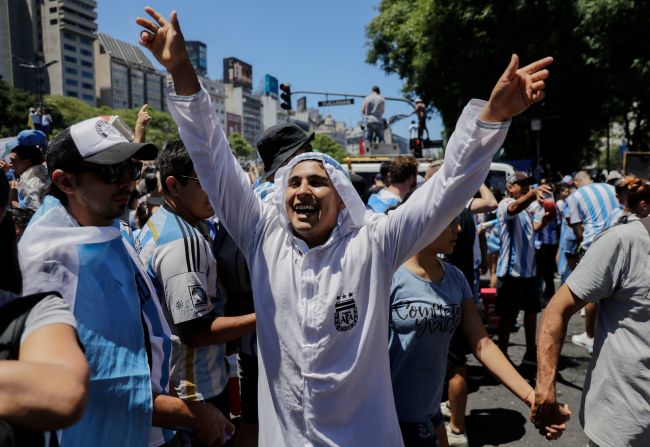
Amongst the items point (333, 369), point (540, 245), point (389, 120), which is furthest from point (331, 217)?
point (389, 120)

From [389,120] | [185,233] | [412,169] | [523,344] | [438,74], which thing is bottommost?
[523,344]

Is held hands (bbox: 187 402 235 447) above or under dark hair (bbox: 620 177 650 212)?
under

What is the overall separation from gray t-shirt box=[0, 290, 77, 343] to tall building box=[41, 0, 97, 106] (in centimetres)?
12254

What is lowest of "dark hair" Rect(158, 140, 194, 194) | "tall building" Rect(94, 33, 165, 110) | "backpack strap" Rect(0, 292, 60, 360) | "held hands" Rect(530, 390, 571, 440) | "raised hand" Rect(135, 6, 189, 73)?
"held hands" Rect(530, 390, 571, 440)

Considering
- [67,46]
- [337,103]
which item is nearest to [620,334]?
[337,103]

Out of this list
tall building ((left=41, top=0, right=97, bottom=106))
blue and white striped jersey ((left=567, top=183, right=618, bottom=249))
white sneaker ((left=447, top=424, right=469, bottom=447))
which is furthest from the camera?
tall building ((left=41, top=0, right=97, bottom=106))

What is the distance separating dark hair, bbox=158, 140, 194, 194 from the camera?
8.61 feet

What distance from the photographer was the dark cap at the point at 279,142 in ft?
11.5

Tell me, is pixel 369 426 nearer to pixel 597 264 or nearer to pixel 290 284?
pixel 290 284

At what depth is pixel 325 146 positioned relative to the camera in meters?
121

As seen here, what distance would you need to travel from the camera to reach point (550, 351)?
2527mm

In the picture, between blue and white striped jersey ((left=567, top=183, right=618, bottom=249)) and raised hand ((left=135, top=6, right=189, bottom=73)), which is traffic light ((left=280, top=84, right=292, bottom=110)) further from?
raised hand ((left=135, top=6, right=189, bottom=73))

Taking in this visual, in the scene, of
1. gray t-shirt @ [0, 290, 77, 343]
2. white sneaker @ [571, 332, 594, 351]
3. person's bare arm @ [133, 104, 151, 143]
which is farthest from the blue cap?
white sneaker @ [571, 332, 594, 351]

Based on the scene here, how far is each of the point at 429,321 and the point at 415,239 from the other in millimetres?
830
